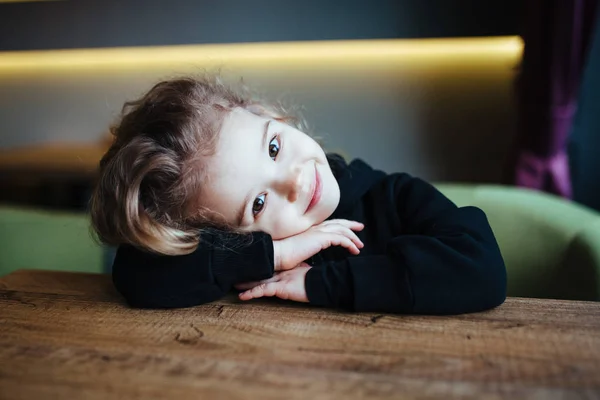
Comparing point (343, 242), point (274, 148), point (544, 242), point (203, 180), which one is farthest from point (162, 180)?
point (544, 242)

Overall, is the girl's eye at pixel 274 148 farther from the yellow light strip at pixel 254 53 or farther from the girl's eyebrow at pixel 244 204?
the yellow light strip at pixel 254 53

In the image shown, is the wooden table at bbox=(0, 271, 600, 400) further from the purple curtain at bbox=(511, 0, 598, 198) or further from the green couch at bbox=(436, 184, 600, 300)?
the purple curtain at bbox=(511, 0, 598, 198)

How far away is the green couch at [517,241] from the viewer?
93cm

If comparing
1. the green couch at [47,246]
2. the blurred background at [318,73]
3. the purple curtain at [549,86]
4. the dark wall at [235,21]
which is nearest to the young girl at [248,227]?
the green couch at [47,246]

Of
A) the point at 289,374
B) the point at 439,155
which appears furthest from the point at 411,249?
the point at 439,155

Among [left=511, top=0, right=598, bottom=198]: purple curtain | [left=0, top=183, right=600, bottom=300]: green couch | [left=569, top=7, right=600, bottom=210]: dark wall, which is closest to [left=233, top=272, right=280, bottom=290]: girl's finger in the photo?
[left=0, top=183, right=600, bottom=300]: green couch

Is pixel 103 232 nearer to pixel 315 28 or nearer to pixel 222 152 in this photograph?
pixel 222 152

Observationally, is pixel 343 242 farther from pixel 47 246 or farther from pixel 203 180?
pixel 47 246

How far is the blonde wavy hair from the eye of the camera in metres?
0.74

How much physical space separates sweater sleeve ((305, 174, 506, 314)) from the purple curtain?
3.71 feet

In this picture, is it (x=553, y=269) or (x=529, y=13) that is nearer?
(x=553, y=269)

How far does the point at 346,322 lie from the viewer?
2.11 feet

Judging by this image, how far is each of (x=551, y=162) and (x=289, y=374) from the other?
1496 millimetres

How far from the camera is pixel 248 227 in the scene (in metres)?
0.79
